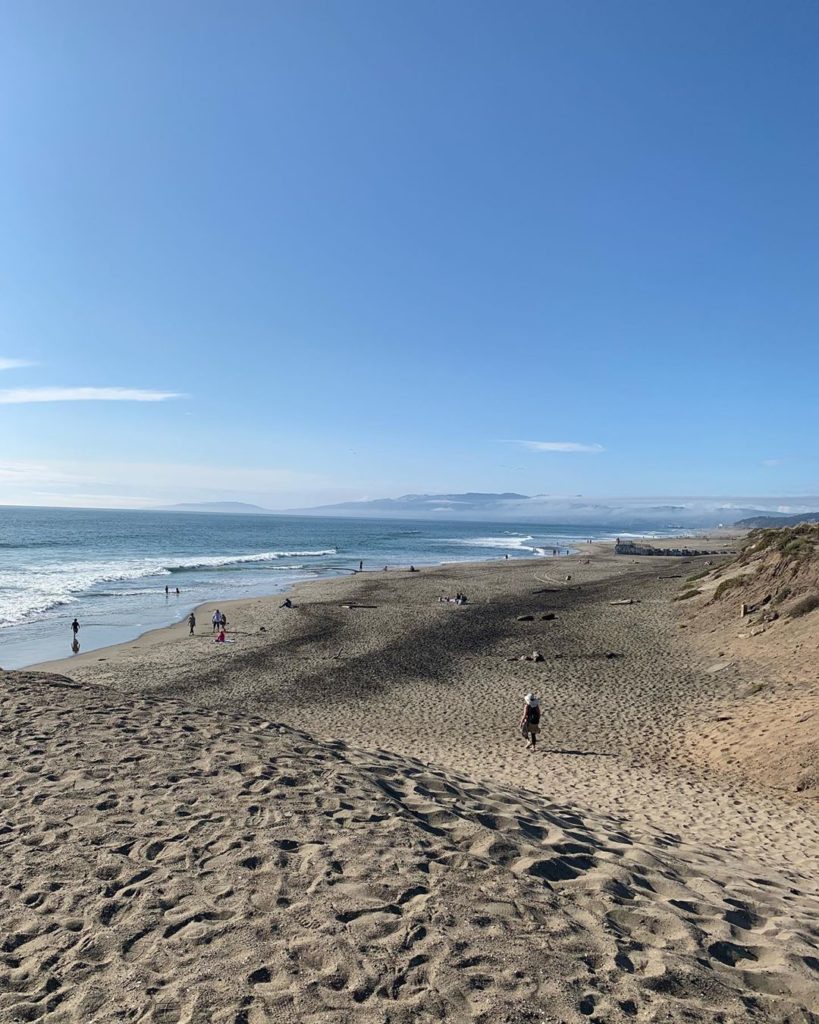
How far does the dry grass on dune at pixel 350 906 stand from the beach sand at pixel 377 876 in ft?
0.07

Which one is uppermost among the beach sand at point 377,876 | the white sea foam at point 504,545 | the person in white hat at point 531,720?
the beach sand at point 377,876

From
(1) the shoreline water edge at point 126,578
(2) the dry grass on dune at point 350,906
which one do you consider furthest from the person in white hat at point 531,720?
(1) the shoreline water edge at point 126,578

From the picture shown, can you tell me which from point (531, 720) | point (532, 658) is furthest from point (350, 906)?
point (532, 658)

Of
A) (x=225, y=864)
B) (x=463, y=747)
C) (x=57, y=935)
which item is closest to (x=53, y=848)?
(x=57, y=935)

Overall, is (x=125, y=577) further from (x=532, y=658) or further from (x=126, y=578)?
(x=532, y=658)

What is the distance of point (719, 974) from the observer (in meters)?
4.50

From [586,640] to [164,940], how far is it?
22379 mm

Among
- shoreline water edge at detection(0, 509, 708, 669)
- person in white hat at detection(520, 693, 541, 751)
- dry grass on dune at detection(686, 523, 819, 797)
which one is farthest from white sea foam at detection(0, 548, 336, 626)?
dry grass on dune at detection(686, 523, 819, 797)

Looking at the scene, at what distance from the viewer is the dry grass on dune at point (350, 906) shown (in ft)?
13.3

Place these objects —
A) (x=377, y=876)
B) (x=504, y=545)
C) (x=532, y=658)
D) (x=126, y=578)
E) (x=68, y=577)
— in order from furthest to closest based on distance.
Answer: (x=504, y=545) → (x=126, y=578) → (x=68, y=577) → (x=532, y=658) → (x=377, y=876)

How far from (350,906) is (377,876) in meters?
0.46

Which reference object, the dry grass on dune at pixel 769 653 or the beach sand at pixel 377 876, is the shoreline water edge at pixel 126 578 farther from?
the dry grass on dune at pixel 769 653

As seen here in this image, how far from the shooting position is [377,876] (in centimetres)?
531

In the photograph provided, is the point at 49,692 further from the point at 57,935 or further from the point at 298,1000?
the point at 298,1000
